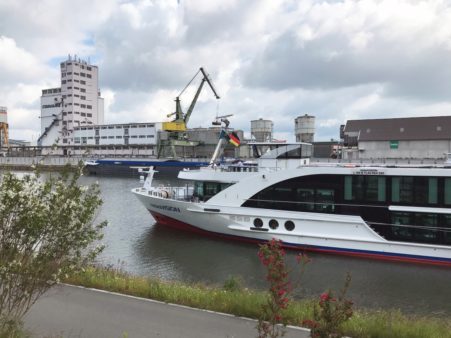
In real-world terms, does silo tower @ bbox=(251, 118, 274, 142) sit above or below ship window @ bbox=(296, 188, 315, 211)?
above

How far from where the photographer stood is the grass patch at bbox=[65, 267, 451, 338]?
24.9 feet

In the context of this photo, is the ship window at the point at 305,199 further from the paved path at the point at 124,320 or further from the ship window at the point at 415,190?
the paved path at the point at 124,320

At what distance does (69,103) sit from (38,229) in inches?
5098

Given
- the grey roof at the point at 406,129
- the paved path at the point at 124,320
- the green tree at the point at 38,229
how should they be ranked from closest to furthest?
the green tree at the point at 38,229
the paved path at the point at 124,320
the grey roof at the point at 406,129

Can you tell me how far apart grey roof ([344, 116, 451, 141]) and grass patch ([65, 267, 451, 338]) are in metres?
64.7

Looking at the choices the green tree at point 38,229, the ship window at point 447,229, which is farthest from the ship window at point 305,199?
the green tree at point 38,229

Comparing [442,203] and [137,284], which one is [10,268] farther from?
[442,203]

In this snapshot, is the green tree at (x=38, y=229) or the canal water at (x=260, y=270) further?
the canal water at (x=260, y=270)

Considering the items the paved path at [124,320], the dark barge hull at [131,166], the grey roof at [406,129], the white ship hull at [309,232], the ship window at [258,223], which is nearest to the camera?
the paved path at [124,320]

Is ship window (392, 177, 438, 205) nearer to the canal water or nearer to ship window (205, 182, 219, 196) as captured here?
the canal water

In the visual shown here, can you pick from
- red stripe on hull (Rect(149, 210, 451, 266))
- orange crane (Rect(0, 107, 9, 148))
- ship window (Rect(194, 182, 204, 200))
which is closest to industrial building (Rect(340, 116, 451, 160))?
ship window (Rect(194, 182, 204, 200))

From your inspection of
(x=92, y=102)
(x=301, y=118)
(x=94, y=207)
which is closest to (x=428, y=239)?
(x=94, y=207)

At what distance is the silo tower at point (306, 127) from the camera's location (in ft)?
303

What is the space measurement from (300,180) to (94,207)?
14.4 metres
